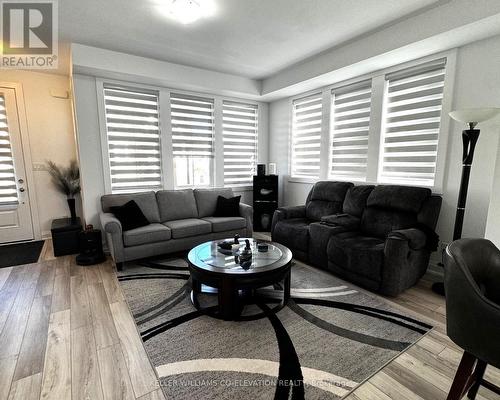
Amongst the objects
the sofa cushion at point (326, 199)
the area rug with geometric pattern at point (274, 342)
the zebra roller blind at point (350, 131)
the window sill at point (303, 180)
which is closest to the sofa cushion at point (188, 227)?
the area rug with geometric pattern at point (274, 342)

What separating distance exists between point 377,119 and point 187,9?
2.62 meters

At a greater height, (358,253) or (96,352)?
(358,253)

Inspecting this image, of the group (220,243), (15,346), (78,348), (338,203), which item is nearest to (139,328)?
(78,348)

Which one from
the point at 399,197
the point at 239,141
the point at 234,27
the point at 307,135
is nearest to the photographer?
the point at 234,27

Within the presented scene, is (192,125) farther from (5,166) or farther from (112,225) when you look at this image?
(5,166)

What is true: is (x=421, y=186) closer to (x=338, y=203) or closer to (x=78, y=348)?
(x=338, y=203)

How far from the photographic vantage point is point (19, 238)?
423cm

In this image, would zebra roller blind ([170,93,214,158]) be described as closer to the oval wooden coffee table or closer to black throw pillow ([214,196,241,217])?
black throw pillow ([214,196,241,217])

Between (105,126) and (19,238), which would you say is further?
(19,238)

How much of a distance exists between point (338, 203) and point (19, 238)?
200 inches

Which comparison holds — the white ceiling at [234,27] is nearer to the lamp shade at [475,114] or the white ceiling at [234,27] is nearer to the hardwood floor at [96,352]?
the lamp shade at [475,114]

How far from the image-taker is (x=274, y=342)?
1.94 metres

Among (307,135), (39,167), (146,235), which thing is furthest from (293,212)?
(39,167)

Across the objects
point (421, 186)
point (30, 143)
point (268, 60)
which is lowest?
point (421, 186)
